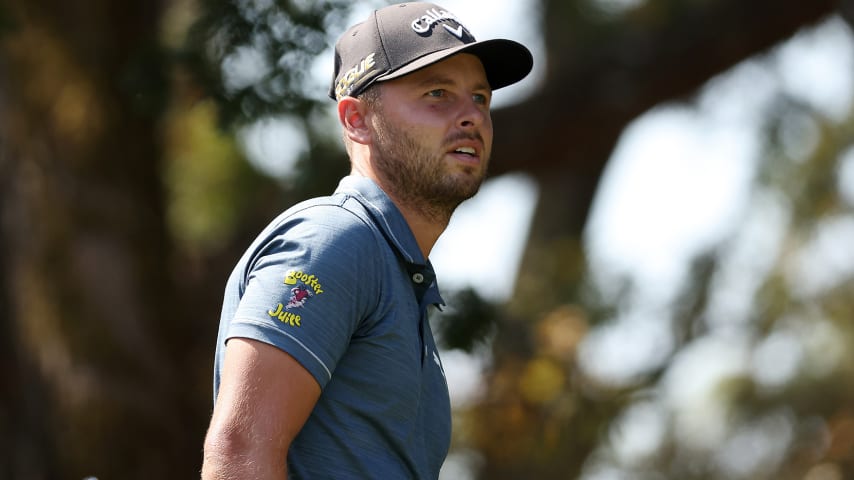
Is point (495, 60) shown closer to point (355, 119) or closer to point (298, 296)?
point (355, 119)

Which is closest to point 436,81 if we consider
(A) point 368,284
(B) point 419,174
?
(B) point 419,174

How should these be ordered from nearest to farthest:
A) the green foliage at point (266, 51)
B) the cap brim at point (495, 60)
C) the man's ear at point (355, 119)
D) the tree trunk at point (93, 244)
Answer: the cap brim at point (495, 60), the man's ear at point (355, 119), the green foliage at point (266, 51), the tree trunk at point (93, 244)

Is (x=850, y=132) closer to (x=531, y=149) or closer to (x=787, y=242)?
(x=787, y=242)

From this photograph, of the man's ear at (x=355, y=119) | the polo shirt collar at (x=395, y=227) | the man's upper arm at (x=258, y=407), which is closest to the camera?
the man's upper arm at (x=258, y=407)

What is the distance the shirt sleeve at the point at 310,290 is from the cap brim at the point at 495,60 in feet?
1.39

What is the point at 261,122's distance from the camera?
→ 5844 mm

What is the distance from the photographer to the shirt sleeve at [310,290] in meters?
2.26

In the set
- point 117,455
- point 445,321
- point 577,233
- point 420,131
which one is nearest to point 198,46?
point 445,321

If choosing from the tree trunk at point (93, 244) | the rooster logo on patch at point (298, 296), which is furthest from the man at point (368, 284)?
the tree trunk at point (93, 244)

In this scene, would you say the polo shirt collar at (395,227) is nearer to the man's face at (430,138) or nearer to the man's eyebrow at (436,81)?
the man's face at (430,138)

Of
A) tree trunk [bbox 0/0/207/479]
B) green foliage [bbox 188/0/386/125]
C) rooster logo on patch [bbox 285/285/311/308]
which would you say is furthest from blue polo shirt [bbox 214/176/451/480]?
tree trunk [bbox 0/0/207/479]

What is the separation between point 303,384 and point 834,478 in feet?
46.1

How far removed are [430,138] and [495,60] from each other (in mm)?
308

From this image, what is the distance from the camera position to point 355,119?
9.27 ft
